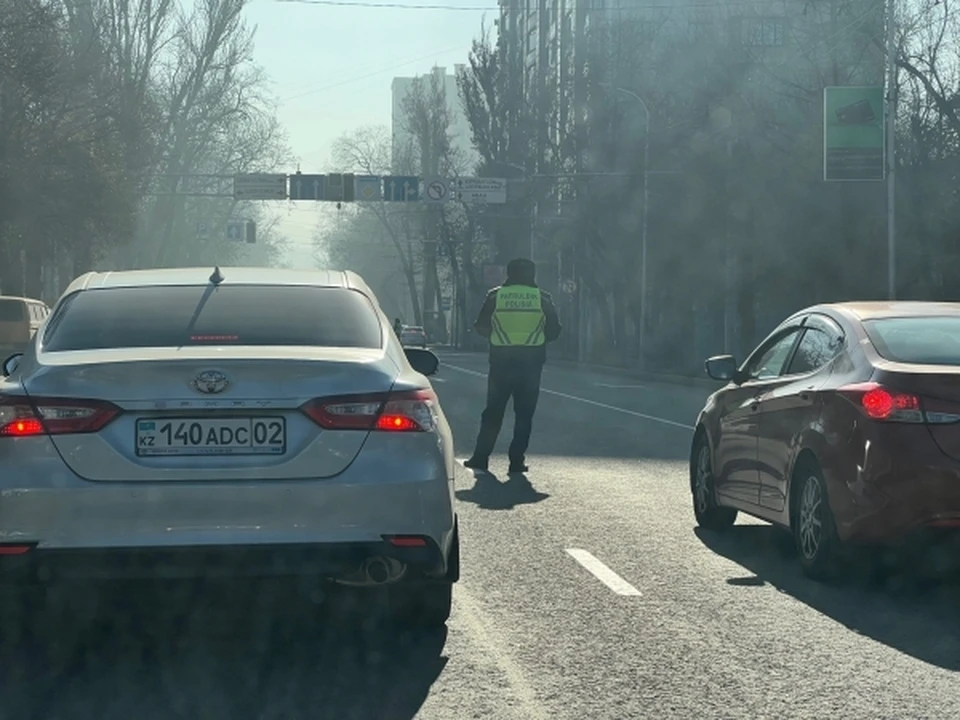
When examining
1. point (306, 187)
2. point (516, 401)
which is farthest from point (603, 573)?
point (306, 187)

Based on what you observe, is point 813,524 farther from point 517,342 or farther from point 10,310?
point 10,310

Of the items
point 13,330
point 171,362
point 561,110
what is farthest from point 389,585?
point 561,110

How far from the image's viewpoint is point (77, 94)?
139 ft

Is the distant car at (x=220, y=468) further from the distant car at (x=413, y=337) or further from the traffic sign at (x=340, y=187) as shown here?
the distant car at (x=413, y=337)

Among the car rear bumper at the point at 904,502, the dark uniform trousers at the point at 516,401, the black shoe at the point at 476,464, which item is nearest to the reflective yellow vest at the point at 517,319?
the dark uniform trousers at the point at 516,401

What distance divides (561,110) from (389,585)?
2113 inches

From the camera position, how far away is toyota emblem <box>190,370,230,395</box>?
20.7 ft

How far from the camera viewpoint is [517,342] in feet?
49.3

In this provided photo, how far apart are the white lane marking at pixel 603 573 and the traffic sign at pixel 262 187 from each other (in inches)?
2081

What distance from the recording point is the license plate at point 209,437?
6281mm

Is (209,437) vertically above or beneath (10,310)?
beneath

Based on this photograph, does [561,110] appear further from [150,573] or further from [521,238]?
[150,573]

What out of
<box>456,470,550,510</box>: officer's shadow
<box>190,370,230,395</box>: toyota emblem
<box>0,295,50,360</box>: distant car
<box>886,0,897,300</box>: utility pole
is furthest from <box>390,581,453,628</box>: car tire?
<box>0,295,50,360</box>: distant car

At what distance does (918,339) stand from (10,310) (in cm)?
3022
